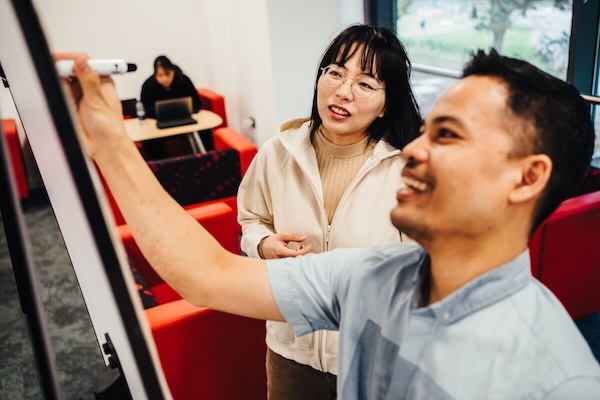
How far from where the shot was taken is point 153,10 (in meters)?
5.67

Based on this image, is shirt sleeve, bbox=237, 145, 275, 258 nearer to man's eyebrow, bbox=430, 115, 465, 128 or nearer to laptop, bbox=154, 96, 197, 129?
man's eyebrow, bbox=430, 115, 465, 128

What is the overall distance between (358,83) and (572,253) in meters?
1.71

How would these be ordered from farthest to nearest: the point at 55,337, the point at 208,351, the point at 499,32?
the point at 499,32 < the point at 55,337 < the point at 208,351

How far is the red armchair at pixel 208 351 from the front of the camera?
1.76 meters

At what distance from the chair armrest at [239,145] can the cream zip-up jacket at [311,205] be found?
1.96m

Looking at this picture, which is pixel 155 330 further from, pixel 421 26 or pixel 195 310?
pixel 421 26

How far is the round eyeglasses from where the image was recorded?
1.39m

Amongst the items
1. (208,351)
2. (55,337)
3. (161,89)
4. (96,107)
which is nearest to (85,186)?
(96,107)

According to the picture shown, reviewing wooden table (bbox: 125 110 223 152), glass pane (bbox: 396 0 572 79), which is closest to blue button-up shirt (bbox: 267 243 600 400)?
glass pane (bbox: 396 0 572 79)

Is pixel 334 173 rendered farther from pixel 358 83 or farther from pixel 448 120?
pixel 448 120

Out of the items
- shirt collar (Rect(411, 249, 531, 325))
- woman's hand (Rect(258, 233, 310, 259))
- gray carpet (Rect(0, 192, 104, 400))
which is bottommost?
gray carpet (Rect(0, 192, 104, 400))

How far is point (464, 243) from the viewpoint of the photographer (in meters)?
0.79

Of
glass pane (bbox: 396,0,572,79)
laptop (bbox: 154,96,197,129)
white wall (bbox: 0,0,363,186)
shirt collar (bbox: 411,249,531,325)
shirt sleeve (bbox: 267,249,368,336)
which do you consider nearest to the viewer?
shirt collar (bbox: 411,249,531,325)

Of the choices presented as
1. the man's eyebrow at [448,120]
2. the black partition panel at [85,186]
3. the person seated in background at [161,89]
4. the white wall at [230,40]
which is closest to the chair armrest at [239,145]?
the white wall at [230,40]
